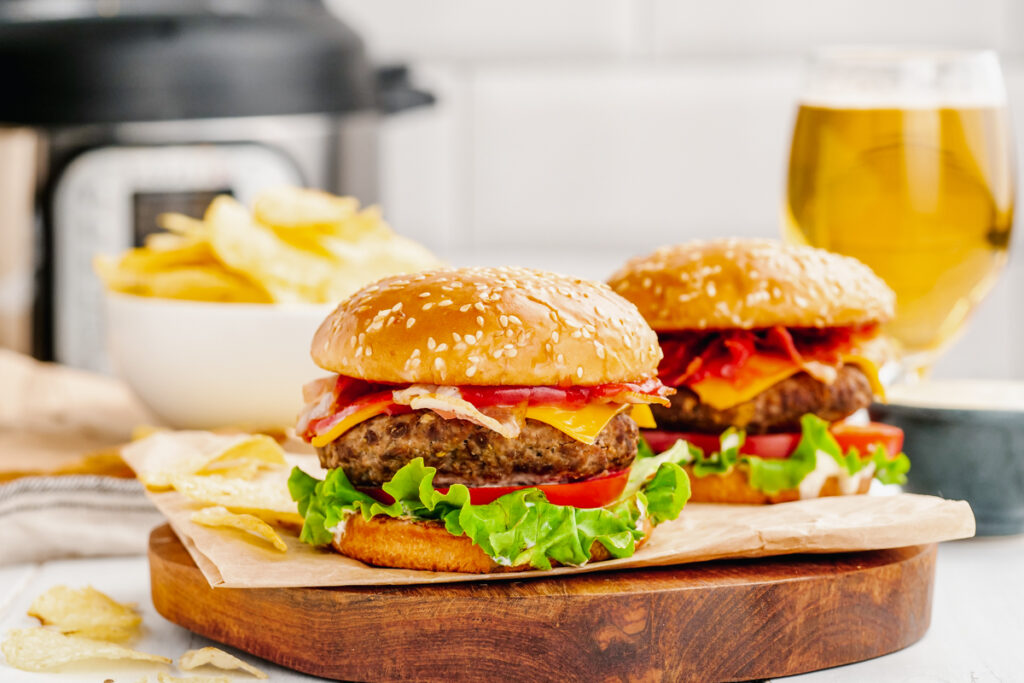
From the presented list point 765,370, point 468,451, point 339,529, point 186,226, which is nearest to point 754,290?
point 765,370

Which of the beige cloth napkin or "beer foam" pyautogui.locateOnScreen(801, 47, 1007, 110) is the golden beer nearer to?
"beer foam" pyautogui.locateOnScreen(801, 47, 1007, 110)

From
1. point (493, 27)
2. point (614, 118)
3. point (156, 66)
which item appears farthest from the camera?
point (614, 118)

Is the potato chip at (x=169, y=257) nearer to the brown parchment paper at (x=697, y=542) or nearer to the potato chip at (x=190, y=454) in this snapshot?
the potato chip at (x=190, y=454)

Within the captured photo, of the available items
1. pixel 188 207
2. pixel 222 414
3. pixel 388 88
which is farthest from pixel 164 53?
pixel 222 414

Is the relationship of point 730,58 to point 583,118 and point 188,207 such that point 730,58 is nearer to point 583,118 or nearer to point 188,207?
point 583,118

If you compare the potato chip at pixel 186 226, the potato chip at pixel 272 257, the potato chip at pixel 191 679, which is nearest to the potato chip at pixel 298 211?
the potato chip at pixel 272 257

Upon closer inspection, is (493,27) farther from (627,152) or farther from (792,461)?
(792,461)
